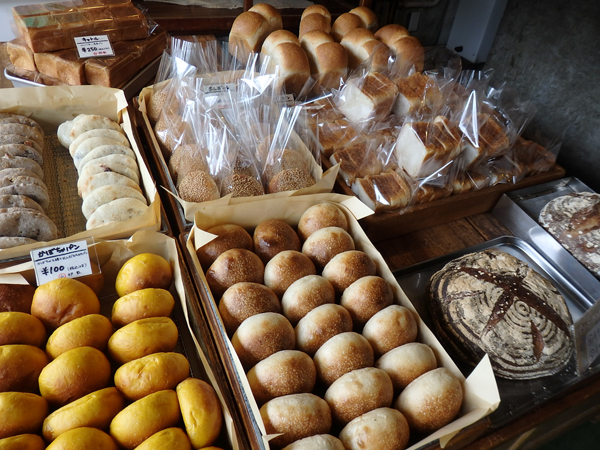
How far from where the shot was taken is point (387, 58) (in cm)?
255

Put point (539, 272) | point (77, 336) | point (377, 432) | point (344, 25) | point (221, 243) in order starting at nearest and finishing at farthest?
point (377, 432), point (77, 336), point (221, 243), point (539, 272), point (344, 25)

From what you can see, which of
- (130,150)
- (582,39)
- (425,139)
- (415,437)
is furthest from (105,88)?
(582,39)

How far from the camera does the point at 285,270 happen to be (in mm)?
1394

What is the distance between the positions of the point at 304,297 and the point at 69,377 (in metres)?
0.68

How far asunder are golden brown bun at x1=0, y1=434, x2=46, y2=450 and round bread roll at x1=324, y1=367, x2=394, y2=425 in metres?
0.72

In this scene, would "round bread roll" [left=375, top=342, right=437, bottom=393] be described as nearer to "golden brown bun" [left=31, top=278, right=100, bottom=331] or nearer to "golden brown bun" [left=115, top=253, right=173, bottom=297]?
"golden brown bun" [left=115, top=253, right=173, bottom=297]

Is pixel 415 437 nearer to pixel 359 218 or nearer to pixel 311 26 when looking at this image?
pixel 359 218

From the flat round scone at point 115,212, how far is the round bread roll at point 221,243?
313 mm

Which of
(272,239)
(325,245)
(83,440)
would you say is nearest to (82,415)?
(83,440)

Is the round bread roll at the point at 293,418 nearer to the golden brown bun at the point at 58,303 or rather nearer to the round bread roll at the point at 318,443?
the round bread roll at the point at 318,443

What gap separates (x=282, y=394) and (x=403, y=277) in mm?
880

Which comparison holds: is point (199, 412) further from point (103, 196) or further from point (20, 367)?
point (103, 196)

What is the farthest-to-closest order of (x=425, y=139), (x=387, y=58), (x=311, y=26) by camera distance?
1. (x=311, y=26)
2. (x=387, y=58)
3. (x=425, y=139)

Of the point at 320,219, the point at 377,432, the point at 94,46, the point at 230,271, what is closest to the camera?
the point at 377,432
